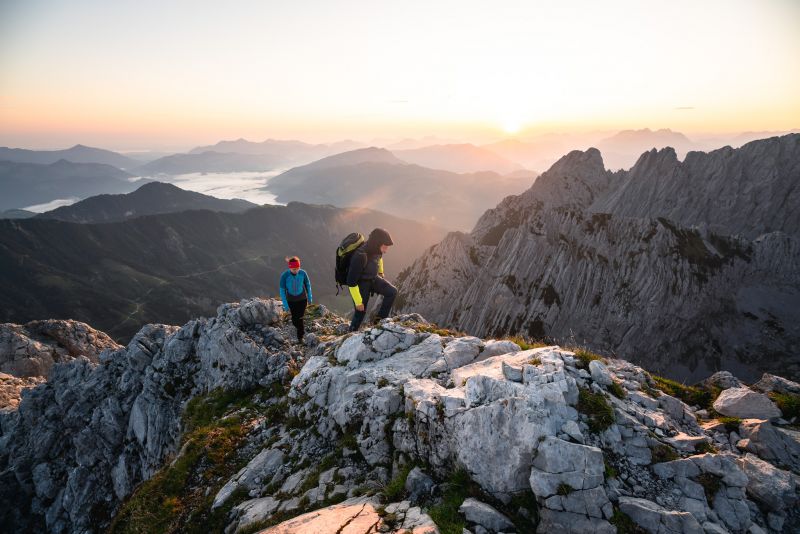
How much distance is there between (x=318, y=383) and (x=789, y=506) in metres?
13.0

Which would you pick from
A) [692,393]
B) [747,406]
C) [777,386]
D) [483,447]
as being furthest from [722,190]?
[483,447]

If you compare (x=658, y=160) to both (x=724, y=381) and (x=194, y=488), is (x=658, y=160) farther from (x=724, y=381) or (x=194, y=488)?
(x=194, y=488)

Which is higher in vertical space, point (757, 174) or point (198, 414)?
point (757, 174)

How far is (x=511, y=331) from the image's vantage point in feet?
204

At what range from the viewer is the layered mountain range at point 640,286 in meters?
59.9

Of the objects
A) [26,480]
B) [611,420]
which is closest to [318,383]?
[611,420]

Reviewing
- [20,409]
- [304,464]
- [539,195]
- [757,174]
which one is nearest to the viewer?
[304,464]

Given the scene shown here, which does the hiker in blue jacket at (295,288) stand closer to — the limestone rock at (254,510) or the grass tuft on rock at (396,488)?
the limestone rock at (254,510)

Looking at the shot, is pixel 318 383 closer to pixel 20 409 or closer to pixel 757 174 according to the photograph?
pixel 20 409

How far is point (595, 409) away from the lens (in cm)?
Result: 892

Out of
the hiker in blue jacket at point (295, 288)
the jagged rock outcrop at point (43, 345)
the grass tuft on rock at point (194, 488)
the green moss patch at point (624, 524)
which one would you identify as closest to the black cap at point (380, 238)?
the hiker in blue jacket at point (295, 288)

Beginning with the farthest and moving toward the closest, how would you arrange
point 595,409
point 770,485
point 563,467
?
point 595,409, point 770,485, point 563,467

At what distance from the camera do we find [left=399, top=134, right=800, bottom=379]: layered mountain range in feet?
197

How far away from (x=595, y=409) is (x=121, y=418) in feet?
96.7
